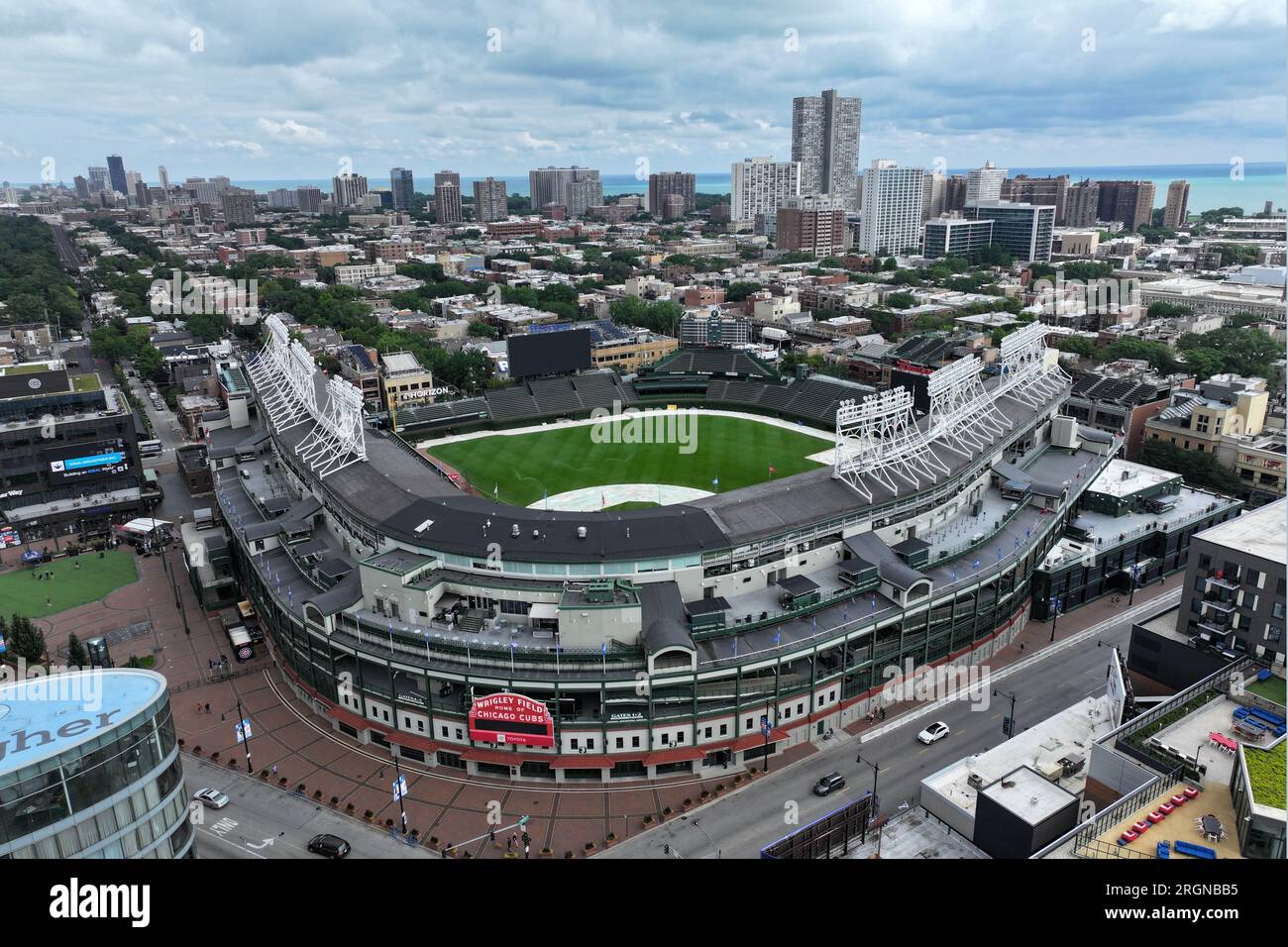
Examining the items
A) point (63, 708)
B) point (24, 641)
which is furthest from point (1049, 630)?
point (24, 641)

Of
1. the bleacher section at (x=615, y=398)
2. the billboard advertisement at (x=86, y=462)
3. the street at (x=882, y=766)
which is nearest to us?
the street at (x=882, y=766)

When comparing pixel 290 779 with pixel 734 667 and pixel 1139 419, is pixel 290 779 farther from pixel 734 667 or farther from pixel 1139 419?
pixel 1139 419

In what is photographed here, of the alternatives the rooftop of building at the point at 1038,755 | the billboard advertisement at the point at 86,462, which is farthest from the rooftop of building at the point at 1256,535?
the billboard advertisement at the point at 86,462

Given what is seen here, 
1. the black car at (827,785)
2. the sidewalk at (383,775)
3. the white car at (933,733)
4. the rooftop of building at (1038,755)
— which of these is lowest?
the sidewalk at (383,775)

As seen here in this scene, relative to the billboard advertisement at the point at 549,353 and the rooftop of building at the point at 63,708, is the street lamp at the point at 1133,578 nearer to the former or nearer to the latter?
the rooftop of building at the point at 63,708

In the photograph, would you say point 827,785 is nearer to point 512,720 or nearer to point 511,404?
point 512,720
